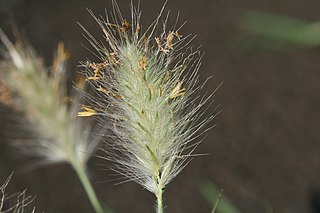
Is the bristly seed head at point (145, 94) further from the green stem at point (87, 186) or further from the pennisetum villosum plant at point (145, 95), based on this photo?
the green stem at point (87, 186)

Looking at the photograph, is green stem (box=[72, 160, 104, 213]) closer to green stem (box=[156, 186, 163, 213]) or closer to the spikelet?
the spikelet

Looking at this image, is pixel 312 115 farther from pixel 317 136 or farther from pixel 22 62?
pixel 22 62

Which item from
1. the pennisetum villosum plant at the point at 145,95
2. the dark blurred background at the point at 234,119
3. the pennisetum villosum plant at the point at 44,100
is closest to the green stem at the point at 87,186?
the pennisetum villosum plant at the point at 44,100

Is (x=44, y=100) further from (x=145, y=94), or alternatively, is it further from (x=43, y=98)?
(x=145, y=94)

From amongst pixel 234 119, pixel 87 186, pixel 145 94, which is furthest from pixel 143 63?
pixel 234 119

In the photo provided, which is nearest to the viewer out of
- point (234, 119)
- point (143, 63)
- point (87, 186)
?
point (143, 63)

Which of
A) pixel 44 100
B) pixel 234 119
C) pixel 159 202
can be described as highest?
pixel 234 119
